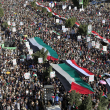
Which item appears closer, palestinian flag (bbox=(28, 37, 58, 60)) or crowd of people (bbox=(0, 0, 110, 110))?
crowd of people (bbox=(0, 0, 110, 110))

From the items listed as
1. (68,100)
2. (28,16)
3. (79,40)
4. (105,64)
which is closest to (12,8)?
(28,16)

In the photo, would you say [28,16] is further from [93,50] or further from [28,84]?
[28,84]

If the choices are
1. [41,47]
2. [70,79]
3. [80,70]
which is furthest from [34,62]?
[70,79]

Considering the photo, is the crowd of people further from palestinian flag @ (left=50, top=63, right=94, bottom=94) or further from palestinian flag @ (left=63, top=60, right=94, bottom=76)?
palestinian flag @ (left=63, top=60, right=94, bottom=76)

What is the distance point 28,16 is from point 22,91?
25.3 m

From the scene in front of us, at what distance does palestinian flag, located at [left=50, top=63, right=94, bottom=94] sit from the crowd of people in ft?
1.61

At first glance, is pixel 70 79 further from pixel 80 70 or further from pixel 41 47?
pixel 41 47

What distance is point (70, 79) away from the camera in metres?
17.6

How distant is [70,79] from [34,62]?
599 centimetres

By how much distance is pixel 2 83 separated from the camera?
1764 cm

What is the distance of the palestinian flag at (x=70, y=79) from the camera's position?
16.1 m

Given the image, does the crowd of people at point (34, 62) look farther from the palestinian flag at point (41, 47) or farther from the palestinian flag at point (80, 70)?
the palestinian flag at point (41, 47)

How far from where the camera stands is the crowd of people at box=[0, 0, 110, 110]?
15.5 m

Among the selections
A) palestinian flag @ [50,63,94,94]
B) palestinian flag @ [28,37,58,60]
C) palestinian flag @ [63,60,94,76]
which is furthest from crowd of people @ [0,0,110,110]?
palestinian flag @ [28,37,58,60]
